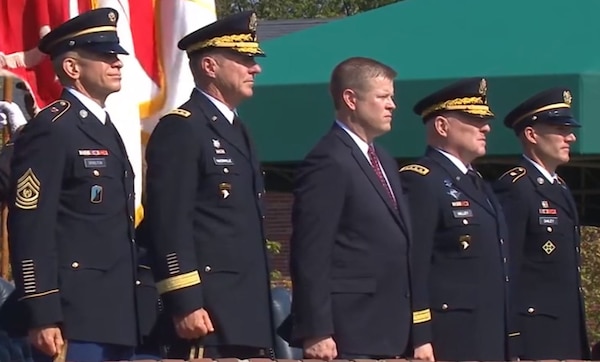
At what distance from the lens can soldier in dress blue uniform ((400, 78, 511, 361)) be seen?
602cm

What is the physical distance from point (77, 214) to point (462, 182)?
173 cm

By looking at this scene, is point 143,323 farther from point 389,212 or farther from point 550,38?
point 550,38

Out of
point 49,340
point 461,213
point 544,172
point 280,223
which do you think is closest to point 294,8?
point 280,223

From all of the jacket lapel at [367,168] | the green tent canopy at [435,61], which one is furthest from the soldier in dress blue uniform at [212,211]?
the green tent canopy at [435,61]

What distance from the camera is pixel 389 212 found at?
18.2ft

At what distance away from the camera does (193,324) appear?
5117 mm

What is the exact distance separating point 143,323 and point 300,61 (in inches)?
106

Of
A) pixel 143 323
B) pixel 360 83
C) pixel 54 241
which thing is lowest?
pixel 143 323

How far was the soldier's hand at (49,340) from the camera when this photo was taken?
15.8 feet

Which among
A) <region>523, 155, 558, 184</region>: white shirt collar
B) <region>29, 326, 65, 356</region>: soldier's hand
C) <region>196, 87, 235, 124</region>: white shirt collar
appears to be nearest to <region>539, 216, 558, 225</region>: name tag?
<region>523, 155, 558, 184</region>: white shirt collar

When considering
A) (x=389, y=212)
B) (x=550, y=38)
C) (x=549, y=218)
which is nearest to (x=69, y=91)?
(x=389, y=212)

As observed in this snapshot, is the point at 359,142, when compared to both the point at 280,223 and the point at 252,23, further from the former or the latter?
the point at 280,223

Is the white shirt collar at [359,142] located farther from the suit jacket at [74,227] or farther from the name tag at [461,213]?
the suit jacket at [74,227]

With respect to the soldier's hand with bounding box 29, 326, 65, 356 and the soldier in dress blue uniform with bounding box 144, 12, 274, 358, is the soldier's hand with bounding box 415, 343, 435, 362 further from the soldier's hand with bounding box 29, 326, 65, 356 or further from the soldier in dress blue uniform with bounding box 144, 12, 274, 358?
the soldier's hand with bounding box 29, 326, 65, 356
